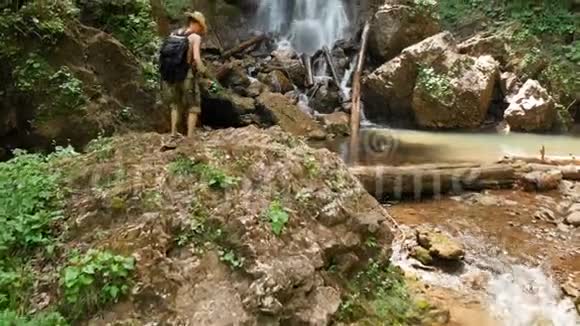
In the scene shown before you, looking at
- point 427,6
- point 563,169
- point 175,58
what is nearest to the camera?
point 175,58

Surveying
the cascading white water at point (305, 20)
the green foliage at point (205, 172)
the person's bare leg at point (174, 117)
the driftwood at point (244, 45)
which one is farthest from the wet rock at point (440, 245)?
the cascading white water at point (305, 20)

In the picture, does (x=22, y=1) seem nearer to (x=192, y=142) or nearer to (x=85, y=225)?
(x=192, y=142)

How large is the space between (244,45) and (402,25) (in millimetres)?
4695

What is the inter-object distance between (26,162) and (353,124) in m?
8.56

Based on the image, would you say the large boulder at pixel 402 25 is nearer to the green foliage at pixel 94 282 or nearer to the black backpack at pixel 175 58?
the black backpack at pixel 175 58

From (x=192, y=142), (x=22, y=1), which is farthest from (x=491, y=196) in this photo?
(x=22, y=1)

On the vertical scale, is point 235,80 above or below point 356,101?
above

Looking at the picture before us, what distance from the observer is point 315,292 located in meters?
3.77

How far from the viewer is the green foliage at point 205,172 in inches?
157

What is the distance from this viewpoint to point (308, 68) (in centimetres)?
1477

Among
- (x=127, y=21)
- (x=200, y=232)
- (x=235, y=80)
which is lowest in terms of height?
(x=200, y=232)

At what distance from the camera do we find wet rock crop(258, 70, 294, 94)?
13477mm

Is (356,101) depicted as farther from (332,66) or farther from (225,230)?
(225,230)

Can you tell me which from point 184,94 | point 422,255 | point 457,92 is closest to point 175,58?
point 184,94
